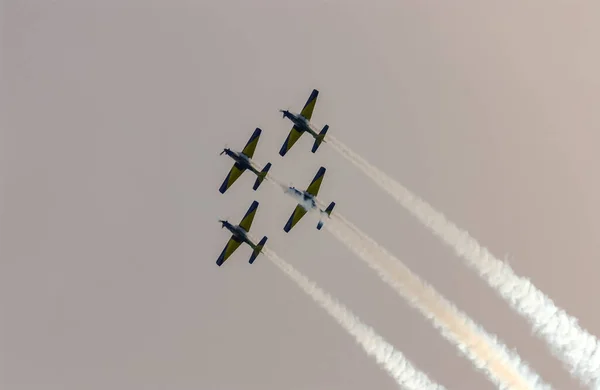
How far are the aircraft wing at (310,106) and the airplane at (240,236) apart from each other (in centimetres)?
638

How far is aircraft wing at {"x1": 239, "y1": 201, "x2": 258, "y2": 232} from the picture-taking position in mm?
51188

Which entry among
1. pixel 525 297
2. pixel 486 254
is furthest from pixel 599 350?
pixel 486 254

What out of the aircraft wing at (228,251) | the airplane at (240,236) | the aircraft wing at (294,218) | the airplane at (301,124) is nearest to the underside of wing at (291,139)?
the airplane at (301,124)

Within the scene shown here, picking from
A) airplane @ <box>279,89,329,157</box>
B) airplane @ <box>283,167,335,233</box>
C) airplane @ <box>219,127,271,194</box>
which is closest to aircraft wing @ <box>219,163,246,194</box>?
airplane @ <box>219,127,271,194</box>

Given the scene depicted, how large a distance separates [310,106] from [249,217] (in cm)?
783

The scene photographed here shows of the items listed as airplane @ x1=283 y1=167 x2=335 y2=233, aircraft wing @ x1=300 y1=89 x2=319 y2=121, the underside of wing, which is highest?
aircraft wing @ x1=300 y1=89 x2=319 y2=121

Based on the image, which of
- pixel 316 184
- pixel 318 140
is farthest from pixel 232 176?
pixel 318 140

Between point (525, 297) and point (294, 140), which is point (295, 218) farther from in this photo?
point (525, 297)

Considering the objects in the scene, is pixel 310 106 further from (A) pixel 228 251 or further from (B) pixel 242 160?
(A) pixel 228 251

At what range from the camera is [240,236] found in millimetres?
50625

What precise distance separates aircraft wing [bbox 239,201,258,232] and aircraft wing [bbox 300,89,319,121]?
251 inches

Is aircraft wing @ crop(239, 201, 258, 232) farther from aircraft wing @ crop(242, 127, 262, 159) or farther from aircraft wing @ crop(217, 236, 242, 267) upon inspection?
aircraft wing @ crop(242, 127, 262, 159)

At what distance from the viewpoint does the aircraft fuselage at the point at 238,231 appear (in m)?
50.4

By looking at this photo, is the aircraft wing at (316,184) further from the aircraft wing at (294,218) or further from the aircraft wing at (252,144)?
the aircraft wing at (252,144)
